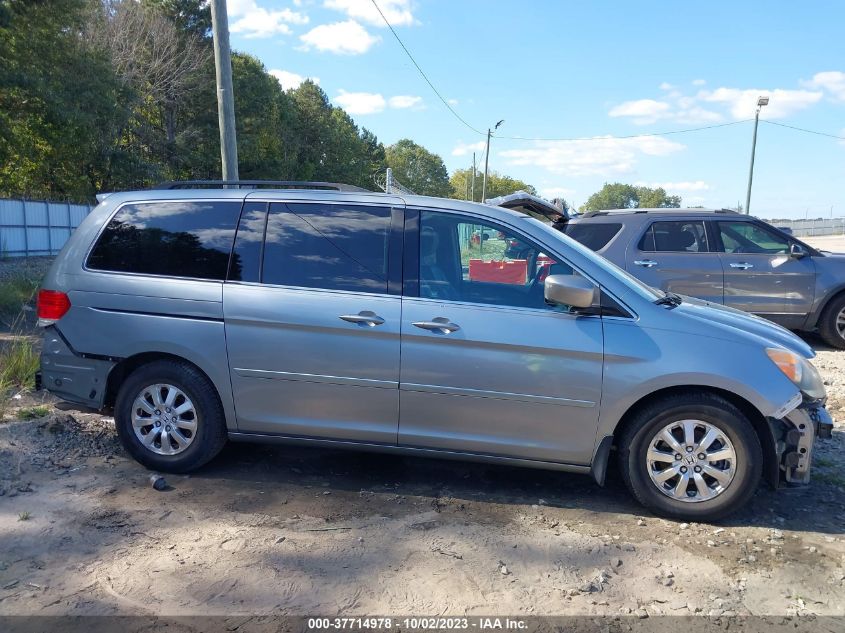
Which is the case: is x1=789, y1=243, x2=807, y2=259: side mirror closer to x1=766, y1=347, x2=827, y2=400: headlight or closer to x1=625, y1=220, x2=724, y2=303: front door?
x1=625, y1=220, x2=724, y2=303: front door

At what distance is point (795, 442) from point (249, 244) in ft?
11.9

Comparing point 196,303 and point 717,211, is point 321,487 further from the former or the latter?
point 717,211

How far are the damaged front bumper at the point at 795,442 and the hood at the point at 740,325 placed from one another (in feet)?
1.46

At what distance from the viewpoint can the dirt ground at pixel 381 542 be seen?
3.05 m

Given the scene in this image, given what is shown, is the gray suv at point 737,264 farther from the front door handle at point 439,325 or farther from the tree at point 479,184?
the tree at point 479,184

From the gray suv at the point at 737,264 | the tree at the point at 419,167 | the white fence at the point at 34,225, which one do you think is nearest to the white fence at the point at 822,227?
the tree at the point at 419,167

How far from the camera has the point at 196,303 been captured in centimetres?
431

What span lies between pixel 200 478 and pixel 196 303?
1.21m

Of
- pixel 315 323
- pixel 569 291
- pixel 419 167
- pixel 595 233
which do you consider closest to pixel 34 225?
pixel 595 233

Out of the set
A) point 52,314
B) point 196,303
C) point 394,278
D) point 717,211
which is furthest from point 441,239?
point 717,211

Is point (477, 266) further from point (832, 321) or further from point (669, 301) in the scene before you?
point (832, 321)

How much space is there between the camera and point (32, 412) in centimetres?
534

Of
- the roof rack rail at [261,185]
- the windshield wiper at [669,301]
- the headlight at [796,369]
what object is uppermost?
the roof rack rail at [261,185]

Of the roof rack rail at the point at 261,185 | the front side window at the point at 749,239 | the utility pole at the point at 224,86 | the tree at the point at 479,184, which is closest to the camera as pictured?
the roof rack rail at the point at 261,185
